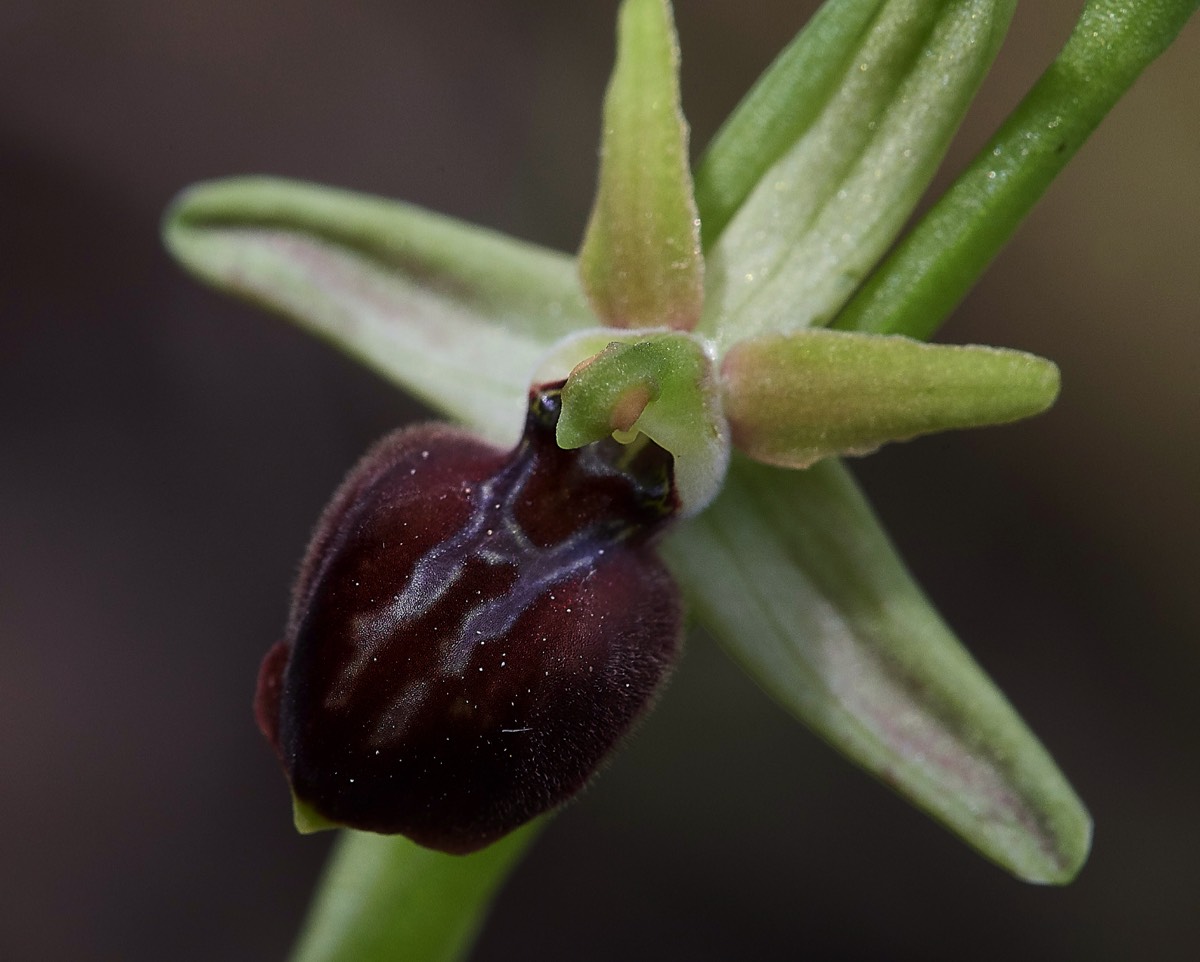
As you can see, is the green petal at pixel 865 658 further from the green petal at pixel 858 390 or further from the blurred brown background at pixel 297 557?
the blurred brown background at pixel 297 557

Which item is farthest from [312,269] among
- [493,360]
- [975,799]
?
[975,799]

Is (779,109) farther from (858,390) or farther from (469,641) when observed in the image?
(469,641)

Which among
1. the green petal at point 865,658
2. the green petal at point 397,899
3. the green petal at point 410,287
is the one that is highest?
the green petal at point 865,658

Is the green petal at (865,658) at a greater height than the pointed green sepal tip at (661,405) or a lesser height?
lesser

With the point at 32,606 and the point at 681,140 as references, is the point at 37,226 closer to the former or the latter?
the point at 32,606

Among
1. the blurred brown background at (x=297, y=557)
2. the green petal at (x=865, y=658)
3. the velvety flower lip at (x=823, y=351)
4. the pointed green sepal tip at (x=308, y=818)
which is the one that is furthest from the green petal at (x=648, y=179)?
the blurred brown background at (x=297, y=557)

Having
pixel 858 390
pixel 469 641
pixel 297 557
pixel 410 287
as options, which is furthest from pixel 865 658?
pixel 297 557

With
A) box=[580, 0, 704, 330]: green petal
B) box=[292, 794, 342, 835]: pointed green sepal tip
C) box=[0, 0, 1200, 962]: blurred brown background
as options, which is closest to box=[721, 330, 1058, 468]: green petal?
box=[580, 0, 704, 330]: green petal
